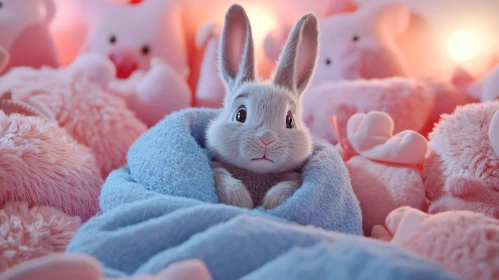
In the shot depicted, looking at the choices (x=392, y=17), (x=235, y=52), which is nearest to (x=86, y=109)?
(x=235, y=52)

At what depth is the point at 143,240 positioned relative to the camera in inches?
22.5

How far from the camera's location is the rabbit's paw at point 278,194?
0.69 m

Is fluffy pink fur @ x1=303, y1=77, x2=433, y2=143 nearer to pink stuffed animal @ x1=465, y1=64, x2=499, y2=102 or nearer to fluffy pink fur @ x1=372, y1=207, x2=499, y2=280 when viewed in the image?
pink stuffed animal @ x1=465, y1=64, x2=499, y2=102

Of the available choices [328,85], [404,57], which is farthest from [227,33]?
[404,57]

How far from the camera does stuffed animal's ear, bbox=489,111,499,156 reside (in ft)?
2.57

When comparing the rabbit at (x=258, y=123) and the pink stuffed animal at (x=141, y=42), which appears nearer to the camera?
the rabbit at (x=258, y=123)

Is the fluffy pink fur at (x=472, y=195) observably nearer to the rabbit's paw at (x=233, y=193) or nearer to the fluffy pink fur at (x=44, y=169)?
the rabbit's paw at (x=233, y=193)

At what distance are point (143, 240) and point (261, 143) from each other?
26 centimetres

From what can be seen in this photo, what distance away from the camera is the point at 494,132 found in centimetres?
79

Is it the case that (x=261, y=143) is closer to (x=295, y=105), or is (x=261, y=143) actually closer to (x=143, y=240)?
(x=295, y=105)

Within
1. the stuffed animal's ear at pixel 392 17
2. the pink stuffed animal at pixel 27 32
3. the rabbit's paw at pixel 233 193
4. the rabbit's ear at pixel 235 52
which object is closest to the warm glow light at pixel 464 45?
the stuffed animal's ear at pixel 392 17

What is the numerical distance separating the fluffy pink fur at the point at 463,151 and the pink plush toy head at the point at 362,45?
0.47 m

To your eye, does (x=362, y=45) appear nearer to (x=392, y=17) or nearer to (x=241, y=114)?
(x=392, y=17)

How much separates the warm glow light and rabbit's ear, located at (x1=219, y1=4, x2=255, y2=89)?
39.3 inches
